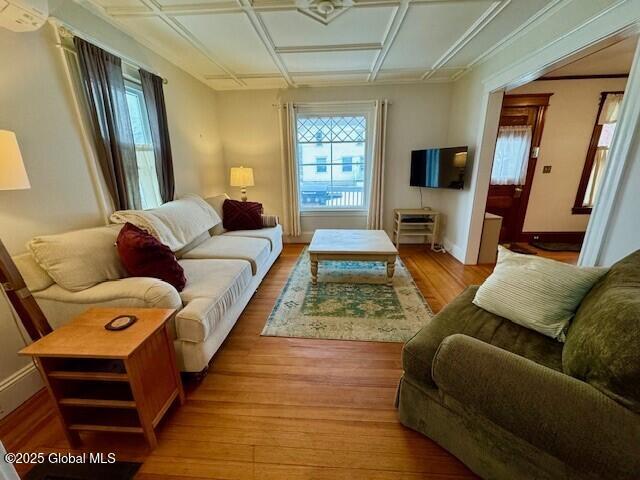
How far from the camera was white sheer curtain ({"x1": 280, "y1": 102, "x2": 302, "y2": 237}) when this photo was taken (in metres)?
3.99

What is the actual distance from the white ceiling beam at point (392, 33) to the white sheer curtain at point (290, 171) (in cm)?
134

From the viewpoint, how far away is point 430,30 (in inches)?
92.2

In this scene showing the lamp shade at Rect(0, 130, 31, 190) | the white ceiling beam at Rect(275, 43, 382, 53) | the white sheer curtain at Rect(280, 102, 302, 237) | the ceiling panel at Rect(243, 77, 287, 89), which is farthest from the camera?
the white sheer curtain at Rect(280, 102, 302, 237)

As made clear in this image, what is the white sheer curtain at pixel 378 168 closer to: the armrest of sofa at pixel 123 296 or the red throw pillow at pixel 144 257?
the red throw pillow at pixel 144 257

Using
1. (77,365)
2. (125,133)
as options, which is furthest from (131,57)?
(77,365)

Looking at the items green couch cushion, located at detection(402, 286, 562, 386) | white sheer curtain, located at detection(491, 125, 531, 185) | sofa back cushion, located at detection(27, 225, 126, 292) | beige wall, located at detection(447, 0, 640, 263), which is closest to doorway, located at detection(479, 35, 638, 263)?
white sheer curtain, located at detection(491, 125, 531, 185)

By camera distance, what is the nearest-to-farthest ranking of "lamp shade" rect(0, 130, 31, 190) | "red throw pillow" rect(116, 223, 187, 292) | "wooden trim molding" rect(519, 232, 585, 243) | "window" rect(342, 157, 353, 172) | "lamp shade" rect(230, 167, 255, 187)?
"lamp shade" rect(0, 130, 31, 190)
"red throw pillow" rect(116, 223, 187, 292)
"lamp shade" rect(230, 167, 255, 187)
"wooden trim molding" rect(519, 232, 585, 243)
"window" rect(342, 157, 353, 172)

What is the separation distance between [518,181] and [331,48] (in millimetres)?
3368

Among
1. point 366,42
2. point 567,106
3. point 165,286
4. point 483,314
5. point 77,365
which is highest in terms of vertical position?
point 366,42

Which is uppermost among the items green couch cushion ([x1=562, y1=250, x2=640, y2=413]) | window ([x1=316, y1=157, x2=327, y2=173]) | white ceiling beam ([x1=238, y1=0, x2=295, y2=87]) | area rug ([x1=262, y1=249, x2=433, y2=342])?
white ceiling beam ([x1=238, y1=0, x2=295, y2=87])

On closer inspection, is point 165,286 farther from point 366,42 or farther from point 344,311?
point 366,42

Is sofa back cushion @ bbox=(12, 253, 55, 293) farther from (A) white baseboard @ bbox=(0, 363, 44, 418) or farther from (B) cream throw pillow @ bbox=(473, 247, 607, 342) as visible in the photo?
(B) cream throw pillow @ bbox=(473, 247, 607, 342)

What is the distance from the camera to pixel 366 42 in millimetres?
2574

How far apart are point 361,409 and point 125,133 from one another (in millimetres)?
2735
